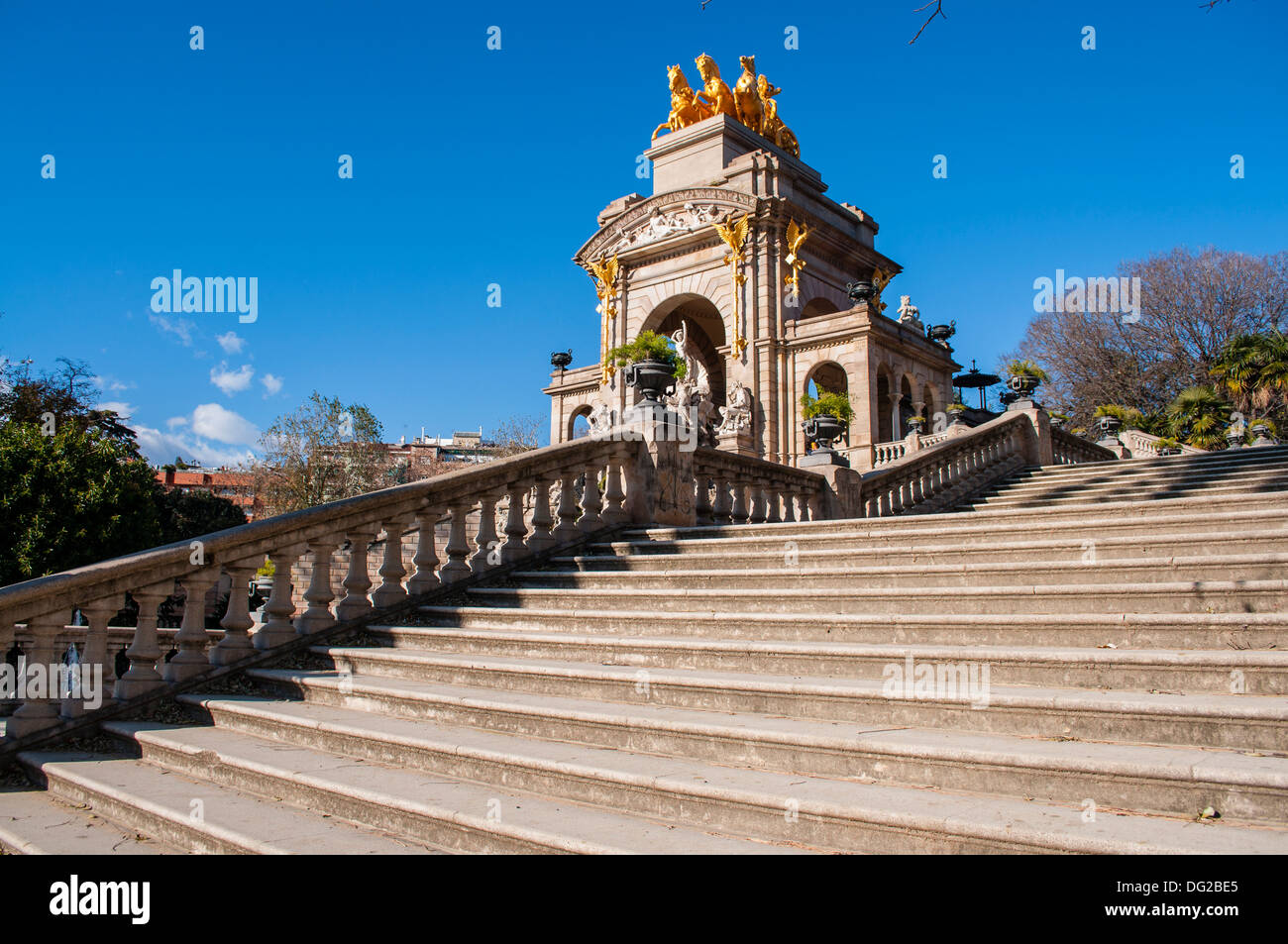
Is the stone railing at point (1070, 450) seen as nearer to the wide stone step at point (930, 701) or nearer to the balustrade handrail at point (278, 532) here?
→ the balustrade handrail at point (278, 532)

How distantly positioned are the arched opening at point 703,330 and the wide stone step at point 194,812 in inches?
1334

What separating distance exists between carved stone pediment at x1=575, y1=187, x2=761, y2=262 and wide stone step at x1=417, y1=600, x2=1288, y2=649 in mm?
29108

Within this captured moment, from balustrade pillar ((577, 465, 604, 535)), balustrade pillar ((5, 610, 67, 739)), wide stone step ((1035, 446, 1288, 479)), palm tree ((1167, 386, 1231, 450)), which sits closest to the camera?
balustrade pillar ((5, 610, 67, 739))

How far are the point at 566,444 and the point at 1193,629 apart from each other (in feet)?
19.4

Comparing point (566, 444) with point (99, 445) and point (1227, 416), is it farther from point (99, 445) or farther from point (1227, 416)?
point (1227, 416)

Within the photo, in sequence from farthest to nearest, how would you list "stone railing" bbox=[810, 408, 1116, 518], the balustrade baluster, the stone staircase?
1. "stone railing" bbox=[810, 408, 1116, 518]
2. the balustrade baluster
3. the stone staircase

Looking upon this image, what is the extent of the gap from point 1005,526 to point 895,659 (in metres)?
3.09

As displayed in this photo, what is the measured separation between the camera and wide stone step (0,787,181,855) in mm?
3941

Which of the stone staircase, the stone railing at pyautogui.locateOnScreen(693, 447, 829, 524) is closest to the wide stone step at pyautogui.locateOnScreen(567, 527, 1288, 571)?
the stone staircase

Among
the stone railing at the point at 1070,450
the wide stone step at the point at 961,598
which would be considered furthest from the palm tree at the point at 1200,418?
the wide stone step at the point at 961,598

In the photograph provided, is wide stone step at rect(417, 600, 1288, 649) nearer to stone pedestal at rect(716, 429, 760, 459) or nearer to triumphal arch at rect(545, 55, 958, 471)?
triumphal arch at rect(545, 55, 958, 471)

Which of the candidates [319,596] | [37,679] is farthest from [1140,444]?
[37,679]

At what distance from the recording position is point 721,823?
3420 millimetres

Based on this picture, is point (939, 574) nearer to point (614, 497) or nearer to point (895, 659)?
point (895, 659)
